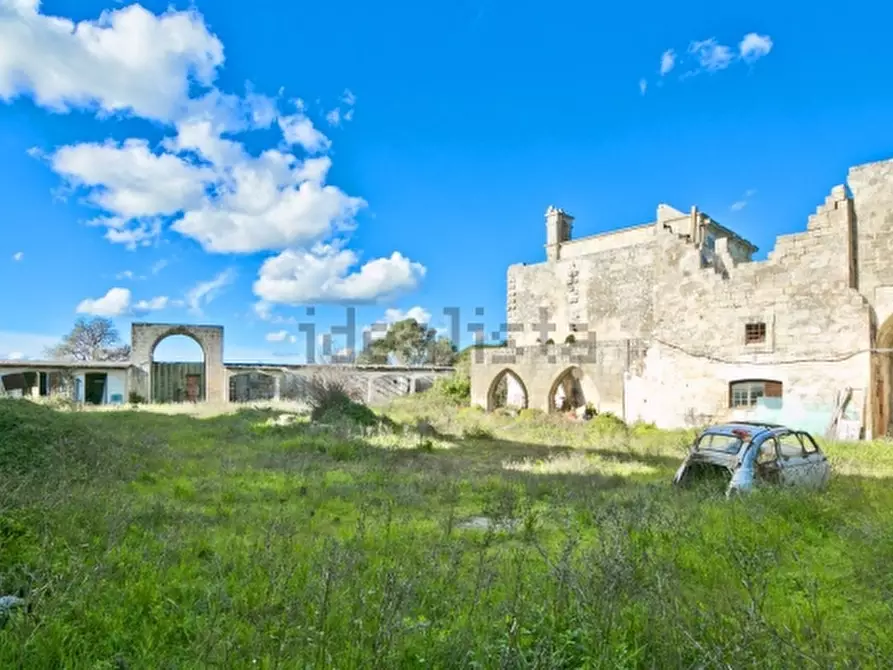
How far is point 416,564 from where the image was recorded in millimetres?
4203

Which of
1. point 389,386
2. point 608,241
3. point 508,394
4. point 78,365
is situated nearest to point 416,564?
point 508,394

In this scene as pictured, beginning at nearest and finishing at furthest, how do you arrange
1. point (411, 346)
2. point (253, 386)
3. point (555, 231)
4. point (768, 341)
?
1. point (768, 341)
2. point (555, 231)
3. point (253, 386)
4. point (411, 346)

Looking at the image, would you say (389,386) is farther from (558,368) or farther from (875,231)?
(875,231)

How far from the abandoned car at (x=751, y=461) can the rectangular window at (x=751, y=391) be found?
21.2 ft

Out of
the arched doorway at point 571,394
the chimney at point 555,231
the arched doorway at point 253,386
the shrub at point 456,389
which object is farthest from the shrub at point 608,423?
the arched doorway at point 253,386

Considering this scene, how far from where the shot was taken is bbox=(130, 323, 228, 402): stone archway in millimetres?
28266

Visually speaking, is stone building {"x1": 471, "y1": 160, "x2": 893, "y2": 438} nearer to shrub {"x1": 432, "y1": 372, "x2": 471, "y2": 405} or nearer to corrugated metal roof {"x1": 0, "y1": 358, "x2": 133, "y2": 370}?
shrub {"x1": 432, "y1": 372, "x2": 471, "y2": 405}

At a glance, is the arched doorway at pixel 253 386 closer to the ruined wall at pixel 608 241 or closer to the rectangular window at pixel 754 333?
the ruined wall at pixel 608 241

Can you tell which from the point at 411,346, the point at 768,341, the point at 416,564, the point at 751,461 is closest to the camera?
the point at 416,564

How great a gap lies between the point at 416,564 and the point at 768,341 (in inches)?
521

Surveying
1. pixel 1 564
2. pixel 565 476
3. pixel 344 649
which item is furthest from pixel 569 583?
pixel 565 476

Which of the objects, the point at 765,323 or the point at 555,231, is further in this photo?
Result: the point at 555,231

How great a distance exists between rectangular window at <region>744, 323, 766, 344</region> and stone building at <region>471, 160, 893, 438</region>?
3cm

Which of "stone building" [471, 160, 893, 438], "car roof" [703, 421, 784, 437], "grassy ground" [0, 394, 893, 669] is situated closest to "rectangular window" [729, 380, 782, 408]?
"stone building" [471, 160, 893, 438]
